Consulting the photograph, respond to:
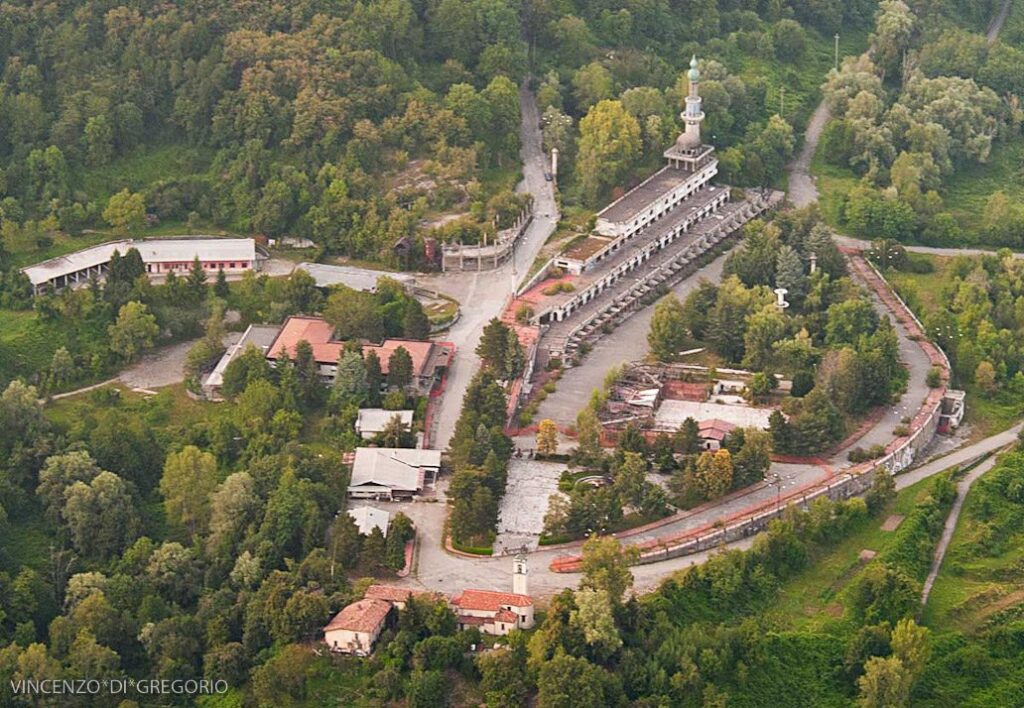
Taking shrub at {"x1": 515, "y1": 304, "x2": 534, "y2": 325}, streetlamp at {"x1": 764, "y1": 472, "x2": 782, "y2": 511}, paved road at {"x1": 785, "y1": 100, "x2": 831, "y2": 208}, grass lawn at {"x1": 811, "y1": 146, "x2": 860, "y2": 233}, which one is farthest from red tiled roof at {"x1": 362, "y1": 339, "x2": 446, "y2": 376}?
paved road at {"x1": 785, "y1": 100, "x2": 831, "y2": 208}

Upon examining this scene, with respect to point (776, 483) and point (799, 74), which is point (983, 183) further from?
point (776, 483)

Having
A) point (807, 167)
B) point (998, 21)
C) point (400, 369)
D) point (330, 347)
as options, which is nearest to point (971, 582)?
point (400, 369)

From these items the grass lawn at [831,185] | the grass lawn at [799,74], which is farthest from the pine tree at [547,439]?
the grass lawn at [799,74]

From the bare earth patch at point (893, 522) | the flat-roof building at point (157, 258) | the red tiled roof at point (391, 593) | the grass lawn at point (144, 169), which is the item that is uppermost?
the grass lawn at point (144, 169)

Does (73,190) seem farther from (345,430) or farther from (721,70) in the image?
(721,70)

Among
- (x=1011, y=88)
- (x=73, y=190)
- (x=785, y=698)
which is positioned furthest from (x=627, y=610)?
(x=1011, y=88)

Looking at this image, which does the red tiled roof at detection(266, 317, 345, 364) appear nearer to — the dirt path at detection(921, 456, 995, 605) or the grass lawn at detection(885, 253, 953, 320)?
the dirt path at detection(921, 456, 995, 605)

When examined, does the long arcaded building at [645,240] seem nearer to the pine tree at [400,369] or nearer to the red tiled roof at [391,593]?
the pine tree at [400,369]
